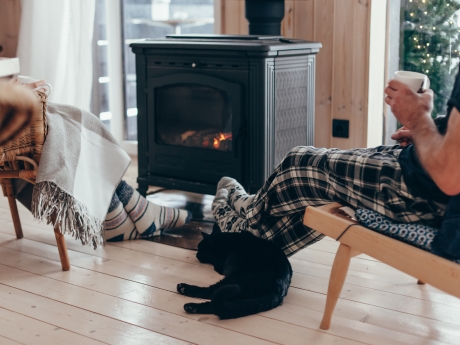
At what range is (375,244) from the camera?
159cm

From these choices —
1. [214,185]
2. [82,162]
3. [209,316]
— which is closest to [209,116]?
[214,185]

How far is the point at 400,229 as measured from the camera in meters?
1.58

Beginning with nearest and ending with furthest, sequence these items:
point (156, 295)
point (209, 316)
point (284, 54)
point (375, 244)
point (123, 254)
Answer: point (375, 244) → point (209, 316) → point (156, 295) → point (123, 254) → point (284, 54)

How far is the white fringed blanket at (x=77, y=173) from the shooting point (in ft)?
6.86

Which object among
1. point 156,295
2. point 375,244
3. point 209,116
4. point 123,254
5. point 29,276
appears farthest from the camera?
point 209,116

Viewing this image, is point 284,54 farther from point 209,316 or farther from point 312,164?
point 209,316

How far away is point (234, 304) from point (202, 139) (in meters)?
1.15

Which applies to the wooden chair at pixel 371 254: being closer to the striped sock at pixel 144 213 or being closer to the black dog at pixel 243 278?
the black dog at pixel 243 278

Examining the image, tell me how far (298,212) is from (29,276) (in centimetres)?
92

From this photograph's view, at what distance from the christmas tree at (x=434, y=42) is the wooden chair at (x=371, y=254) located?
59.1 inches

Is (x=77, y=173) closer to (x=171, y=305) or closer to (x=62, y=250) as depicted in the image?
(x=62, y=250)

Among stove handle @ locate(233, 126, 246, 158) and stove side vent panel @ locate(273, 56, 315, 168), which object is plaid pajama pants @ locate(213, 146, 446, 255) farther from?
stove side vent panel @ locate(273, 56, 315, 168)

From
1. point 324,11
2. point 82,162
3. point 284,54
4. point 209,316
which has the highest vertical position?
point 324,11

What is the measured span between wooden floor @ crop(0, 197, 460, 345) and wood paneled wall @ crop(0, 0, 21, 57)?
1.90m
